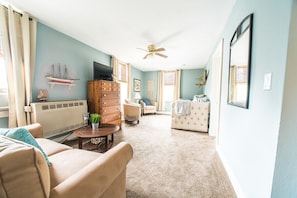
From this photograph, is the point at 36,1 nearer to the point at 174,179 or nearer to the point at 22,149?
the point at 22,149

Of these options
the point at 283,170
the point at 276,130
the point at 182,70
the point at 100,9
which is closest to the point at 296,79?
the point at 276,130

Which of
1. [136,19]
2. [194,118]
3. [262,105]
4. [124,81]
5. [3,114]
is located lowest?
[194,118]

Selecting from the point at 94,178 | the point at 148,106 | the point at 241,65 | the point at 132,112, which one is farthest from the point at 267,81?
the point at 148,106

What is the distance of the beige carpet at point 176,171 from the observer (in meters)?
1.43

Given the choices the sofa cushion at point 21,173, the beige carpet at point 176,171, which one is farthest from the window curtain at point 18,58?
the sofa cushion at point 21,173

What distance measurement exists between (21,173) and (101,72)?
3211 millimetres

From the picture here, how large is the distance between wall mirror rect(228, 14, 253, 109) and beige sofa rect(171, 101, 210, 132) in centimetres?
186

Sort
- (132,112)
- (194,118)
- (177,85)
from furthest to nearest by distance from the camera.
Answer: (177,85) → (132,112) → (194,118)

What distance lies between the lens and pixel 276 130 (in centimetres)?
84

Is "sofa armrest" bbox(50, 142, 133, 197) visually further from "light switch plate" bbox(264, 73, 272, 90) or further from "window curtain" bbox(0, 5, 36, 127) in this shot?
"window curtain" bbox(0, 5, 36, 127)

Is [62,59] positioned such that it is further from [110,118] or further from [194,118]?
[194,118]

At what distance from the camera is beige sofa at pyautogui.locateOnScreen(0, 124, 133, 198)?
48 centimetres

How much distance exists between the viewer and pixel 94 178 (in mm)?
759

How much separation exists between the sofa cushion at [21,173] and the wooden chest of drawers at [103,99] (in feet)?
8.56
